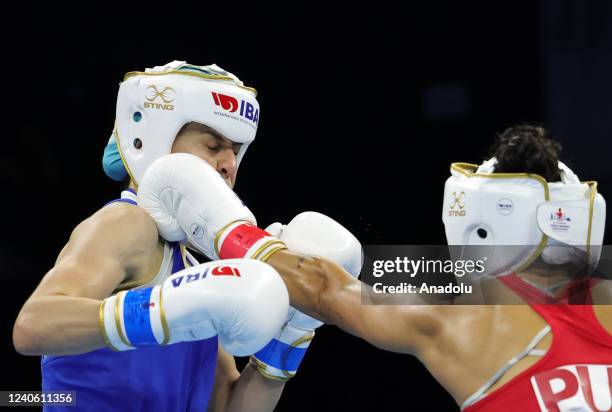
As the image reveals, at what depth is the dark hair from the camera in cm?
218

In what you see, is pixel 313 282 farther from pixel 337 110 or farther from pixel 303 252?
pixel 337 110

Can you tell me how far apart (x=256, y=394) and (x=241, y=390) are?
67 millimetres

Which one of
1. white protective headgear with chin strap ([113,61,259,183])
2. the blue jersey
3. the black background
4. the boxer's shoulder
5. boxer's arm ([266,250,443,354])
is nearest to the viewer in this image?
boxer's arm ([266,250,443,354])

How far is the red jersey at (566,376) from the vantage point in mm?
1869

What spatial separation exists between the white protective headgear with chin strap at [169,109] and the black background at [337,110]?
1.84m

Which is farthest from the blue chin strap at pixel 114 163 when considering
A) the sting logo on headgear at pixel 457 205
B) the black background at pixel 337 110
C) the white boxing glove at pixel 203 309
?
the black background at pixel 337 110

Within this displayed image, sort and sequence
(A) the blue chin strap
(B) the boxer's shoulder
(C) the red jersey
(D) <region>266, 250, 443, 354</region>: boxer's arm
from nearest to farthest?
(C) the red jersey
(D) <region>266, 250, 443, 354</region>: boxer's arm
(B) the boxer's shoulder
(A) the blue chin strap

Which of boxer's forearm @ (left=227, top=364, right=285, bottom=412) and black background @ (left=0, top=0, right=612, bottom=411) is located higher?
black background @ (left=0, top=0, right=612, bottom=411)

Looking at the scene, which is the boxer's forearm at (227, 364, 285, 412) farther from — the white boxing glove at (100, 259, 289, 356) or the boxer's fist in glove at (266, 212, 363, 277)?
the white boxing glove at (100, 259, 289, 356)

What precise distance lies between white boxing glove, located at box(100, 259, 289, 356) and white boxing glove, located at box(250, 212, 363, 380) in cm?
56

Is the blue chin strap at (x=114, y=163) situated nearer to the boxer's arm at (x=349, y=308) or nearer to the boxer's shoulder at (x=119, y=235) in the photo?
the boxer's shoulder at (x=119, y=235)

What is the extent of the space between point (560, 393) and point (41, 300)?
128cm

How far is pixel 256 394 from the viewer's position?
3020mm

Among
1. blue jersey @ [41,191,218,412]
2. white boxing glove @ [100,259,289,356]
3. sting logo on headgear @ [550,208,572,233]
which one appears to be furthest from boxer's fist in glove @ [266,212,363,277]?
sting logo on headgear @ [550,208,572,233]
